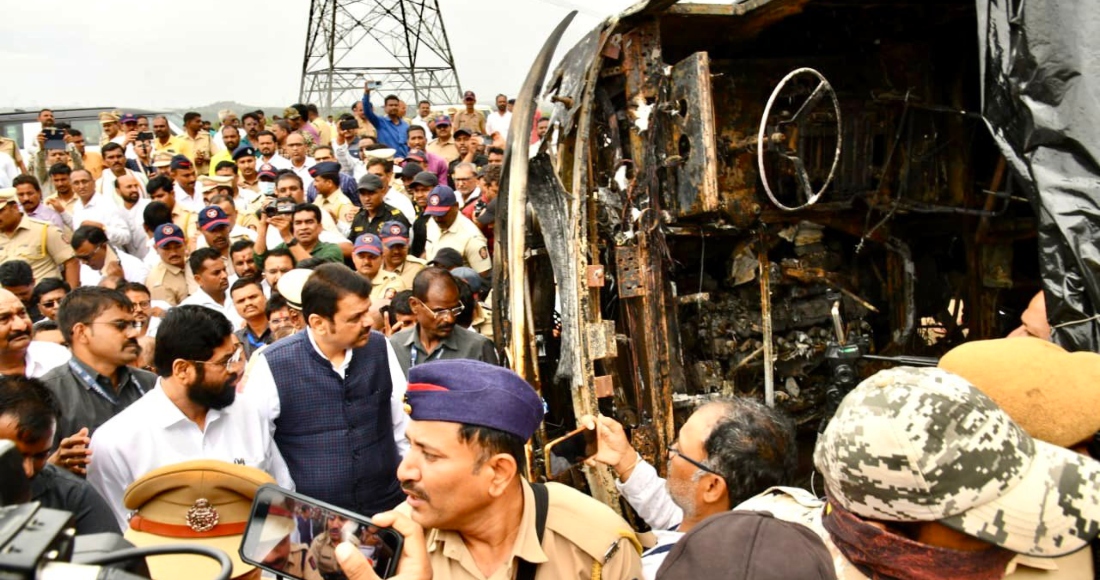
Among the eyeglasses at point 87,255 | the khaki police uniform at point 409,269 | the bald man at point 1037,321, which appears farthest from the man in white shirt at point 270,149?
the bald man at point 1037,321

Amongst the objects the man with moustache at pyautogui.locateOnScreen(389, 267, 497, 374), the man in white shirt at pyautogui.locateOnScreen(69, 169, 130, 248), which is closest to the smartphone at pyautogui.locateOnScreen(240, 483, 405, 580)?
the man with moustache at pyautogui.locateOnScreen(389, 267, 497, 374)

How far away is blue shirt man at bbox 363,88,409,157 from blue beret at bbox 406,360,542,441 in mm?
10963

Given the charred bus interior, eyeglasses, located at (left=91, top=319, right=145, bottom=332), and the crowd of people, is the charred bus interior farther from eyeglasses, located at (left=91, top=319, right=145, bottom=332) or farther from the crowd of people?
eyeglasses, located at (left=91, top=319, right=145, bottom=332)

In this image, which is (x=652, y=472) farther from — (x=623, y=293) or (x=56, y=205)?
(x=56, y=205)

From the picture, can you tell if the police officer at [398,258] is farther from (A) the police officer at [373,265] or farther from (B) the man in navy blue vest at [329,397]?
(B) the man in navy blue vest at [329,397]

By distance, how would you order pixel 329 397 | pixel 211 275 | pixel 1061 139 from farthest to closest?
pixel 211 275
pixel 329 397
pixel 1061 139

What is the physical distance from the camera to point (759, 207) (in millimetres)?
5395

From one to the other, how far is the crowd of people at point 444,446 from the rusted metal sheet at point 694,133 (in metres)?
1.28

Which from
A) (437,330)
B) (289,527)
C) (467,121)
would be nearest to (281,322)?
(437,330)

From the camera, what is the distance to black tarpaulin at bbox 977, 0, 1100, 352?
3.04 metres

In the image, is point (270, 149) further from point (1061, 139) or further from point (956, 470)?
point (956, 470)

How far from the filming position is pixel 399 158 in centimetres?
1252

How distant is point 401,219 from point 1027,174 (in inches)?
201

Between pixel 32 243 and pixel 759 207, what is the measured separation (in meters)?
5.97
